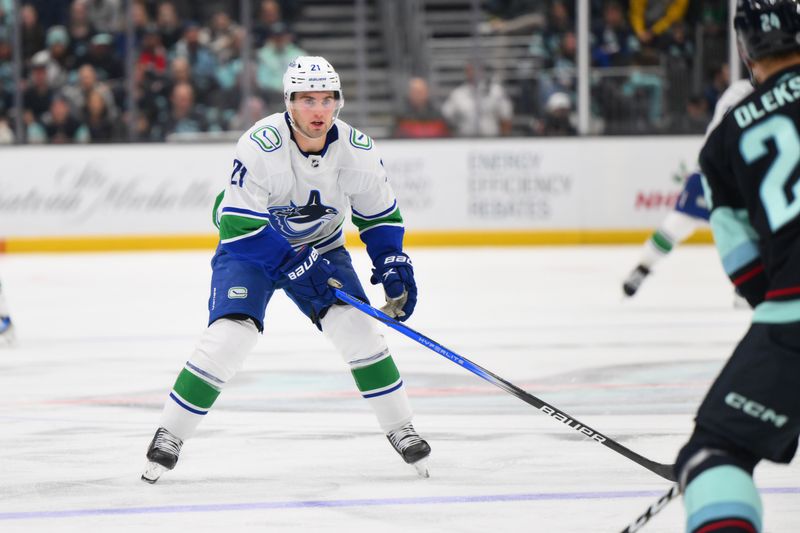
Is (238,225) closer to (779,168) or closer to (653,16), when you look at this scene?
(779,168)

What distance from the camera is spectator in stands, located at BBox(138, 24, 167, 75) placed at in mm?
11195

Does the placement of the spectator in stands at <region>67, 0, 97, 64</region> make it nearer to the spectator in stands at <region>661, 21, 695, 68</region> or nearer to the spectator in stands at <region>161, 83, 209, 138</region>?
the spectator in stands at <region>161, 83, 209, 138</region>

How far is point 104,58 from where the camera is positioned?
1120 cm

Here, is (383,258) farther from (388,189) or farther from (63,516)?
(63,516)

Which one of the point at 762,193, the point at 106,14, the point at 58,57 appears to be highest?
the point at 762,193

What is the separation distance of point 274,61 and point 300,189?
308 inches

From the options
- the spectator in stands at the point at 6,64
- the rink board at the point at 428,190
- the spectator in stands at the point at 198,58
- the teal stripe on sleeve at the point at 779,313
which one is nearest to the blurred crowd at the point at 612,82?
the rink board at the point at 428,190

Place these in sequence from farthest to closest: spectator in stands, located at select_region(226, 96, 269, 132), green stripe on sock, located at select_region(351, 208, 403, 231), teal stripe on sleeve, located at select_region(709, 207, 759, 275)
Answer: spectator in stands, located at select_region(226, 96, 269, 132), green stripe on sock, located at select_region(351, 208, 403, 231), teal stripe on sleeve, located at select_region(709, 207, 759, 275)

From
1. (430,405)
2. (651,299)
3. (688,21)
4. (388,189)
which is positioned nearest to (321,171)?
(388,189)

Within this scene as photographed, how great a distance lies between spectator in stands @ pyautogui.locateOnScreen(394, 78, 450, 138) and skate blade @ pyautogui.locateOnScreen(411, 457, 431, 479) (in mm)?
7358

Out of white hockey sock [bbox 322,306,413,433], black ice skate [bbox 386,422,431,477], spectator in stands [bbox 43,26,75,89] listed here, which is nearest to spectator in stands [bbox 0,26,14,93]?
spectator in stands [bbox 43,26,75,89]

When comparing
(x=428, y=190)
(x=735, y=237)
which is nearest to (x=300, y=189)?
(x=735, y=237)

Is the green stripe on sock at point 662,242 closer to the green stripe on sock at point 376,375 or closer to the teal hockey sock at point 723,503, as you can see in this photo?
the green stripe on sock at point 376,375

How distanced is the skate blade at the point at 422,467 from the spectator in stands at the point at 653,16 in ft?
26.9
